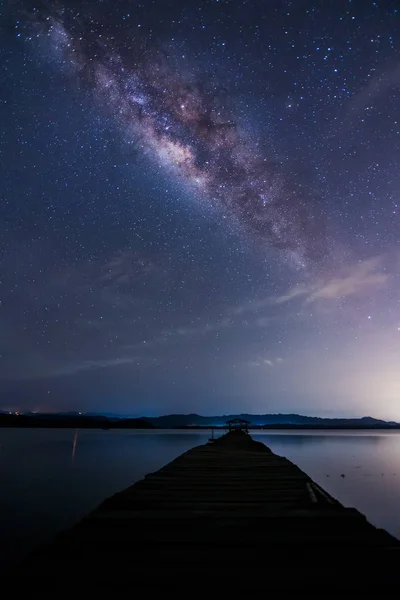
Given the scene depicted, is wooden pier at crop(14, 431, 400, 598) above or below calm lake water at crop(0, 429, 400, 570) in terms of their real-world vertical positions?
above

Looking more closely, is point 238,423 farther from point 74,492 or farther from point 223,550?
point 223,550

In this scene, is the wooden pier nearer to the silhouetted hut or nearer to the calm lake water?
the calm lake water

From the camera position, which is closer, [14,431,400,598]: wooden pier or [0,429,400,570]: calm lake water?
[14,431,400,598]: wooden pier

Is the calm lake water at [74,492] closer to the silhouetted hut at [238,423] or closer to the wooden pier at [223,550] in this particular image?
the wooden pier at [223,550]

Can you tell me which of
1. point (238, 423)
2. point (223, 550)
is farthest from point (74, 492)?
point (238, 423)

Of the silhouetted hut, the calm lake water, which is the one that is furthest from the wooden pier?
the silhouetted hut

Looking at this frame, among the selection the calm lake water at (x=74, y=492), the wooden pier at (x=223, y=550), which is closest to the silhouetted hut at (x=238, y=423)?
the calm lake water at (x=74, y=492)

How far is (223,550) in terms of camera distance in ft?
16.2

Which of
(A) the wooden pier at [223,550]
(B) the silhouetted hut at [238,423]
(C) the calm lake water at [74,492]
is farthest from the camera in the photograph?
(B) the silhouetted hut at [238,423]

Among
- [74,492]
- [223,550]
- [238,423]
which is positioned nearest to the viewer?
[223,550]

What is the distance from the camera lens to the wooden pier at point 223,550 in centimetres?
402

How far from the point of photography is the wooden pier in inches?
158

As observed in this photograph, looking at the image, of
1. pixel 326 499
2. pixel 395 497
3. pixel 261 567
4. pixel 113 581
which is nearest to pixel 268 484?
pixel 326 499

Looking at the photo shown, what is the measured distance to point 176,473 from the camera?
12969 mm
